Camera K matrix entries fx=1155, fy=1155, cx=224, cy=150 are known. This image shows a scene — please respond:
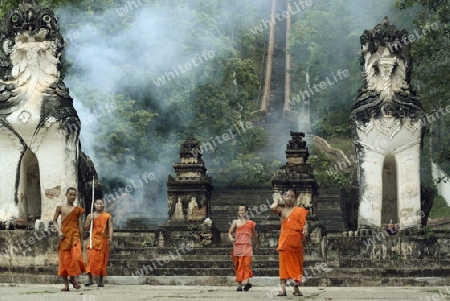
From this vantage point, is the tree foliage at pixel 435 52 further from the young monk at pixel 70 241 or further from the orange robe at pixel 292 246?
the young monk at pixel 70 241

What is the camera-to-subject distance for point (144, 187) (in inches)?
1312

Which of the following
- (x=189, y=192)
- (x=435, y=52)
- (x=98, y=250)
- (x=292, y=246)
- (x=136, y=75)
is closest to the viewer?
(x=292, y=246)

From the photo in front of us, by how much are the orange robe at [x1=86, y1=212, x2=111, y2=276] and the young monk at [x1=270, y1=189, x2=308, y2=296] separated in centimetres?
296

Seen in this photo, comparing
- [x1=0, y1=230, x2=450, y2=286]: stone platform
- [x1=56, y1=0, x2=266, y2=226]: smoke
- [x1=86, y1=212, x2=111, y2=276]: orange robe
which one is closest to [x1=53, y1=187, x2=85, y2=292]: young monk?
[x1=86, y1=212, x2=111, y2=276]: orange robe

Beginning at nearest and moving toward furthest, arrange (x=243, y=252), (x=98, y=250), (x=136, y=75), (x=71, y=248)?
1. (x=71, y=248)
2. (x=243, y=252)
3. (x=98, y=250)
4. (x=136, y=75)

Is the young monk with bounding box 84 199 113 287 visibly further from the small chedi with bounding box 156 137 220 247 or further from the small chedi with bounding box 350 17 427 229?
the small chedi with bounding box 156 137 220 247

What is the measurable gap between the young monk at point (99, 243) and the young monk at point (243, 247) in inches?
72.6

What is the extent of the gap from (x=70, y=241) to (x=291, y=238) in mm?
3264

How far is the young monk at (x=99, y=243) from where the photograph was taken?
1681 centimetres

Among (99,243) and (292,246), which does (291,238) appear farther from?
(99,243)

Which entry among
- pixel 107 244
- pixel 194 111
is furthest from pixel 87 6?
pixel 107 244

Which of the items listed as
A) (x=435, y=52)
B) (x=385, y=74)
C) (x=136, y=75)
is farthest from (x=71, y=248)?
(x=136, y=75)

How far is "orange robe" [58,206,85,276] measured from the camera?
16047 mm

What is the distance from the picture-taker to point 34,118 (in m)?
19.0
